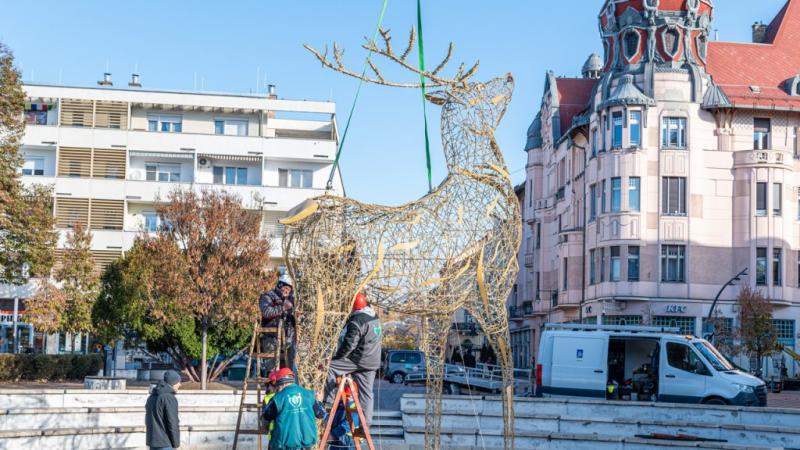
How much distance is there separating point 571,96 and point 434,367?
152 feet

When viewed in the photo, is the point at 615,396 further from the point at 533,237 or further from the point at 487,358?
the point at 533,237

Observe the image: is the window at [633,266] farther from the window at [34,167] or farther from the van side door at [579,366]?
the window at [34,167]

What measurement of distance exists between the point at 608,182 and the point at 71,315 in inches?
918

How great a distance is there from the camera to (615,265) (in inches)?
1783

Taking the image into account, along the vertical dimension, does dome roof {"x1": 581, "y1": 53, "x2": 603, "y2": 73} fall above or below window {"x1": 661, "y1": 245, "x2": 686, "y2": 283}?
above

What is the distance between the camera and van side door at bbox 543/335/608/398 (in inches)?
953

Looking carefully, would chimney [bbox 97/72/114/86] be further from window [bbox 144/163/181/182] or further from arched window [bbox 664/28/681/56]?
arched window [bbox 664/28/681/56]

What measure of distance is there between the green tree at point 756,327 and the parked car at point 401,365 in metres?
13.3

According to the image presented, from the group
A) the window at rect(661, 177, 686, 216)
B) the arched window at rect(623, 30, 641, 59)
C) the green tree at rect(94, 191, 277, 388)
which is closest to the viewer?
the green tree at rect(94, 191, 277, 388)

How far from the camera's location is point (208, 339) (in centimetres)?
3167

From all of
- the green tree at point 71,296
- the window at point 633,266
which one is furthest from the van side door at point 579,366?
the window at point 633,266

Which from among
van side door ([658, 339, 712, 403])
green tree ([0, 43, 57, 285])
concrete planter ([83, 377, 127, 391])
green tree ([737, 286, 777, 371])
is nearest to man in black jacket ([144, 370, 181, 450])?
concrete planter ([83, 377, 127, 391])

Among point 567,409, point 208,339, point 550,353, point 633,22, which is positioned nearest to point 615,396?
point 550,353

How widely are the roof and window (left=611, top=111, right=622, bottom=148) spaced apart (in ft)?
16.3
